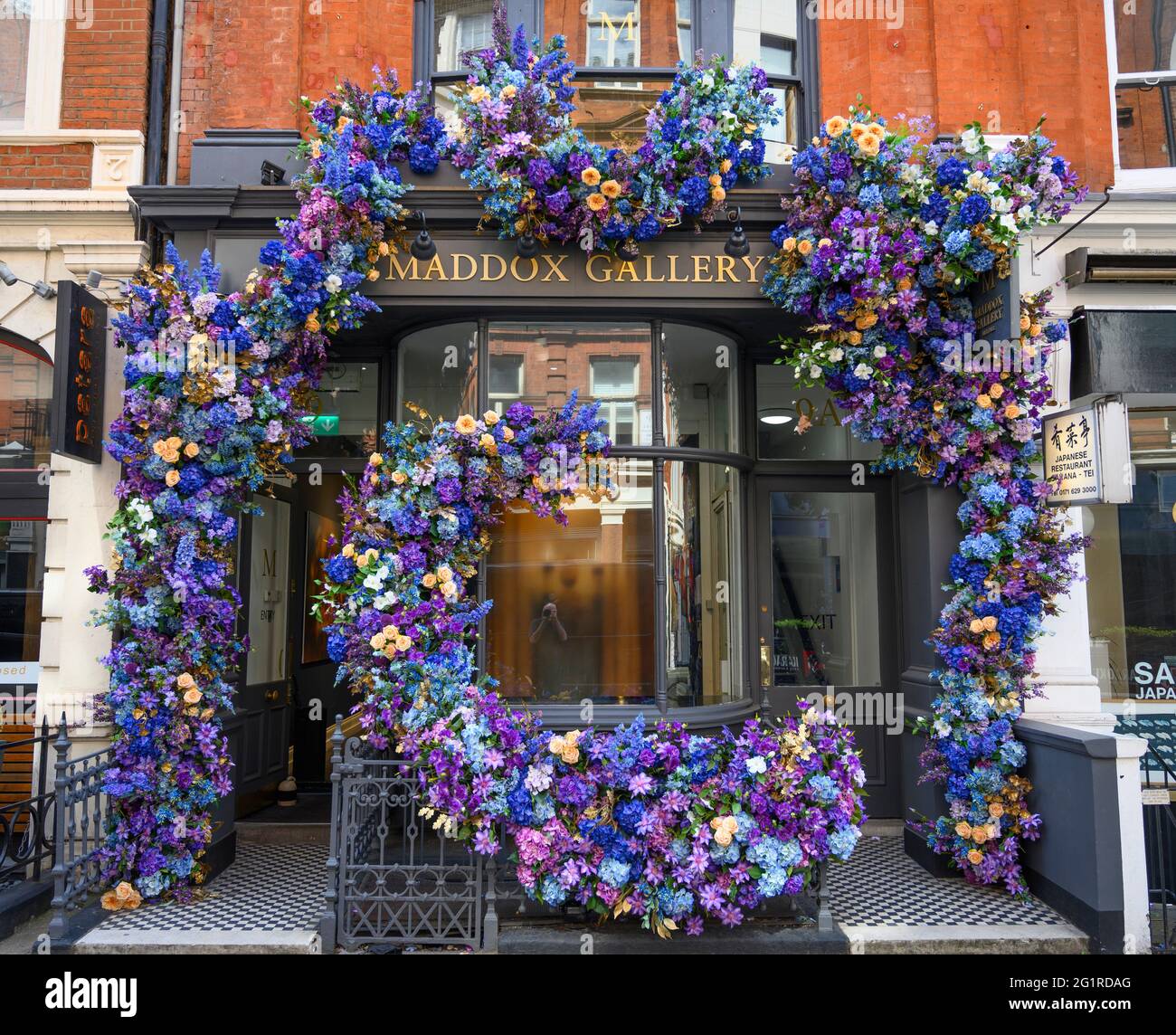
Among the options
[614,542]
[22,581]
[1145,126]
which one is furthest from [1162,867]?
[22,581]

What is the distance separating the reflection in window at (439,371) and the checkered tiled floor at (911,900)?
14.0 feet

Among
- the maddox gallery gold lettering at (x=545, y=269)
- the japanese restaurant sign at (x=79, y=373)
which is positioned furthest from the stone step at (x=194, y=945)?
the maddox gallery gold lettering at (x=545, y=269)

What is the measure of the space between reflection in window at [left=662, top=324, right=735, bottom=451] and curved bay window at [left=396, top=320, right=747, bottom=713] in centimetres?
1

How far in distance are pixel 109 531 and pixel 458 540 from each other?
233cm

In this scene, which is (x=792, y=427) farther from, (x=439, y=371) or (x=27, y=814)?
(x=27, y=814)

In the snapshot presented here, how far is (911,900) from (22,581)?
7.15 metres

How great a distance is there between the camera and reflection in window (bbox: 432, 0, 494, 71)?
7.37 m

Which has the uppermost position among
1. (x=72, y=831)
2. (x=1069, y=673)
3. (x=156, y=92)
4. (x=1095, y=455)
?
(x=156, y=92)

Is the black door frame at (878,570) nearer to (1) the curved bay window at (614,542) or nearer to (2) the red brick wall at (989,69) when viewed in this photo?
(1) the curved bay window at (614,542)

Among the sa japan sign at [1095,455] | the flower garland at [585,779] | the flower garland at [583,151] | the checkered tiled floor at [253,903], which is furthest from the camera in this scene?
the flower garland at [583,151]

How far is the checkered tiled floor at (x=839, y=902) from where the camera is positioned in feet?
18.0

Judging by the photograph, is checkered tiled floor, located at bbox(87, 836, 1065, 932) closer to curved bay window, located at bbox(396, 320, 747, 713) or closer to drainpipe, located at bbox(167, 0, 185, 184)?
curved bay window, located at bbox(396, 320, 747, 713)

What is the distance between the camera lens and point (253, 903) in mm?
5859
